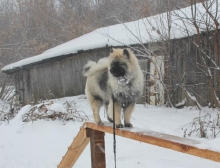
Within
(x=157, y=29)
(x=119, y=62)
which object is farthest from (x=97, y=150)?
(x=157, y=29)

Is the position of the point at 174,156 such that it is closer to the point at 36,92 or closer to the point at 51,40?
the point at 36,92

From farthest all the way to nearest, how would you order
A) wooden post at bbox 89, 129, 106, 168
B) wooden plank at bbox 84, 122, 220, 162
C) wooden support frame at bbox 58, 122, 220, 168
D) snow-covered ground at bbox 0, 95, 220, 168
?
snow-covered ground at bbox 0, 95, 220, 168, wooden post at bbox 89, 129, 106, 168, wooden support frame at bbox 58, 122, 220, 168, wooden plank at bbox 84, 122, 220, 162

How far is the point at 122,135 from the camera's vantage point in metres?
3.13

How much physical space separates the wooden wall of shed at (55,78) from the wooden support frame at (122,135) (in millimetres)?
9944

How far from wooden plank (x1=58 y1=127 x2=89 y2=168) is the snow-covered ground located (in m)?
1.70

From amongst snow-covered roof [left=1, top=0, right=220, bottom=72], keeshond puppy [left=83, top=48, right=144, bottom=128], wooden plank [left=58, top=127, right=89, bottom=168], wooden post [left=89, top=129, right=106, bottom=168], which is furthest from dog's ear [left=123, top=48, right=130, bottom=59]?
snow-covered roof [left=1, top=0, right=220, bottom=72]

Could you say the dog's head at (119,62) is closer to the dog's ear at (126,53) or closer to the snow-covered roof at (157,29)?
the dog's ear at (126,53)

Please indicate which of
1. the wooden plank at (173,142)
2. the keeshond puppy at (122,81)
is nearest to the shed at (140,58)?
the keeshond puppy at (122,81)

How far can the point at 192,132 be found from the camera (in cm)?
678

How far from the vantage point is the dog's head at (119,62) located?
316 centimetres

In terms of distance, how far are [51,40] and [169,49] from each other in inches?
916

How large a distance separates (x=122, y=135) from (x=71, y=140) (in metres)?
4.67

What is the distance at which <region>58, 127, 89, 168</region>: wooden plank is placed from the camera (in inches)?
157

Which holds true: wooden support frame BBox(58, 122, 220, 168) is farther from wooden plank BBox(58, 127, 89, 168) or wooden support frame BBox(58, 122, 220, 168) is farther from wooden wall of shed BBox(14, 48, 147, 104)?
wooden wall of shed BBox(14, 48, 147, 104)
